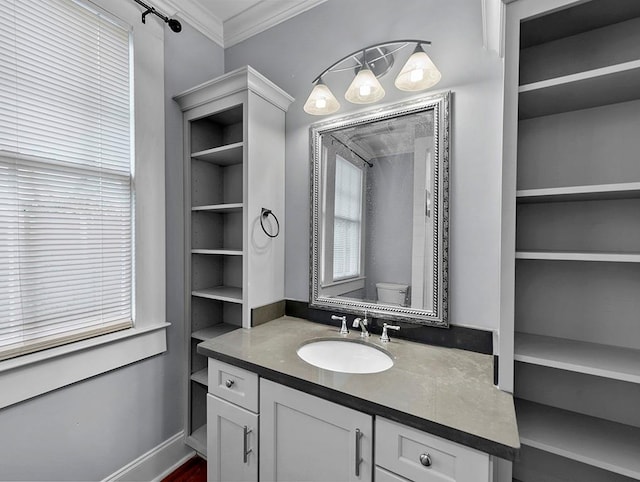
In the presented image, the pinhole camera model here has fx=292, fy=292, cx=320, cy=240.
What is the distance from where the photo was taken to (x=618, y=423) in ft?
3.28

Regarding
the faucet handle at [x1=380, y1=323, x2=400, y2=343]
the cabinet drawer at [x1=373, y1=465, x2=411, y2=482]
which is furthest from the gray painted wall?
the cabinet drawer at [x1=373, y1=465, x2=411, y2=482]

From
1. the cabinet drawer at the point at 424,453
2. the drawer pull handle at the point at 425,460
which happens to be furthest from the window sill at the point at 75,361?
the drawer pull handle at the point at 425,460

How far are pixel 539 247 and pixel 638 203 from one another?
1.00ft

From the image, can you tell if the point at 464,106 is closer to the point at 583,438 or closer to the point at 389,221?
the point at 389,221

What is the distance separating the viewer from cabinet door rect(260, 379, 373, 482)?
0.95 meters

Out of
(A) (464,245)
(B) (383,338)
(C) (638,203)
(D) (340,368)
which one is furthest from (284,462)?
(C) (638,203)

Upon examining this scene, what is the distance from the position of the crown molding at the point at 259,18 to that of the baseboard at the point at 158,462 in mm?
2643

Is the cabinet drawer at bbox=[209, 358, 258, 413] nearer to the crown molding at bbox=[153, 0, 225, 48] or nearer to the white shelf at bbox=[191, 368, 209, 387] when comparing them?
the white shelf at bbox=[191, 368, 209, 387]

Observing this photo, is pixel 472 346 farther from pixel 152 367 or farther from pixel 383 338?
pixel 152 367

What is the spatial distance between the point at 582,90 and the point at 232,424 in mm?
1795

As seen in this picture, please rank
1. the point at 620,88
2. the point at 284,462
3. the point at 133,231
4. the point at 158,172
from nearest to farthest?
1. the point at 620,88
2. the point at 284,462
3. the point at 133,231
4. the point at 158,172

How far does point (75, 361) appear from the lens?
1.34m

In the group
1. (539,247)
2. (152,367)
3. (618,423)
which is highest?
(539,247)

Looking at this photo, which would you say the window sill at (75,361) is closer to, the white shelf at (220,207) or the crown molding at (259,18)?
the white shelf at (220,207)
